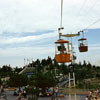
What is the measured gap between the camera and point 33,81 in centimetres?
3141

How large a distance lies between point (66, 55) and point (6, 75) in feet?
288

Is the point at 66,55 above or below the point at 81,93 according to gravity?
above

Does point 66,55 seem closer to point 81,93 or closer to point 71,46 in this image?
point 71,46

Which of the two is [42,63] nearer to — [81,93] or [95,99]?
[81,93]

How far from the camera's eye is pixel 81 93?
34031 millimetres

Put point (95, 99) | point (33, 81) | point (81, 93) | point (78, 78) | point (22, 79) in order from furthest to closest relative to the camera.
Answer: point (78, 78)
point (22, 79)
point (81, 93)
point (33, 81)
point (95, 99)

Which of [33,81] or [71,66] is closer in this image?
[71,66]

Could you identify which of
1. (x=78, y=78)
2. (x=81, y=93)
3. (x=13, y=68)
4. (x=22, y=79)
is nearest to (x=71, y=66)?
(x=81, y=93)

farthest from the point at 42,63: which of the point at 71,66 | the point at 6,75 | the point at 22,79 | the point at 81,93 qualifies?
the point at 71,66

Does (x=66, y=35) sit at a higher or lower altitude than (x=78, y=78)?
higher

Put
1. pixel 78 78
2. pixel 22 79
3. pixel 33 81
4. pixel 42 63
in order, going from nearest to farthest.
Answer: pixel 33 81
pixel 22 79
pixel 78 78
pixel 42 63

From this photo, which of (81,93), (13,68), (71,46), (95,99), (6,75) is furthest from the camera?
(13,68)

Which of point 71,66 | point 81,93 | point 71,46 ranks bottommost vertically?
point 81,93

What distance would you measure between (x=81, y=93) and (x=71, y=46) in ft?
67.9
